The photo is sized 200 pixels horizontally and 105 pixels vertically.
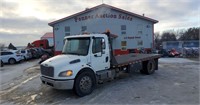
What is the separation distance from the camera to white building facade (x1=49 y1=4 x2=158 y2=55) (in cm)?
2288

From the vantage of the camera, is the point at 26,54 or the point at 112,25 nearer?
the point at 112,25

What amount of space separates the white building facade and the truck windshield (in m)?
14.8

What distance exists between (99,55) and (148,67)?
4370 mm

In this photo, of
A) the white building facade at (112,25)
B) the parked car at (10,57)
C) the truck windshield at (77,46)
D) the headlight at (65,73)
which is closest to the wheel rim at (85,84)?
the headlight at (65,73)

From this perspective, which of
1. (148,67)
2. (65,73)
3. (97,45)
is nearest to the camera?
(65,73)

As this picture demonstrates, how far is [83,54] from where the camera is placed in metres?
7.45

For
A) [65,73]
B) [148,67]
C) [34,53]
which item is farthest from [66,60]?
[34,53]

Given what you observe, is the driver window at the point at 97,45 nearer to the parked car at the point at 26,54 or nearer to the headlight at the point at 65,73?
the headlight at the point at 65,73

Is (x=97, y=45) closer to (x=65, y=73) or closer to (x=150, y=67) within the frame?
(x=65, y=73)

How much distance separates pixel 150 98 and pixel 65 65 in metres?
3.22

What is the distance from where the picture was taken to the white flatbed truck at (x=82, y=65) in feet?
22.4

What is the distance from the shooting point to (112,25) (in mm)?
22969

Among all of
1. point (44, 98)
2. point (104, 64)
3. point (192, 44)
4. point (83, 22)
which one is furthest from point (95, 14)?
point (192, 44)

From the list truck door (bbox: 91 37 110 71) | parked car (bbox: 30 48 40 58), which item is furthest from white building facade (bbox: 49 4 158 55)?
truck door (bbox: 91 37 110 71)
